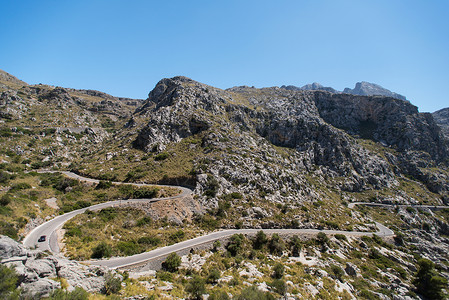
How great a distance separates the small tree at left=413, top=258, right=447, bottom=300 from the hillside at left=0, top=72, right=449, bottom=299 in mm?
2336

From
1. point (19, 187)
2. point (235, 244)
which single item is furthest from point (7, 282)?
point (19, 187)

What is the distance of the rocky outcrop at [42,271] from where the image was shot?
38.1 ft

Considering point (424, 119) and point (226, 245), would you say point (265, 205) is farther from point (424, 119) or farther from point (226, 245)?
point (424, 119)

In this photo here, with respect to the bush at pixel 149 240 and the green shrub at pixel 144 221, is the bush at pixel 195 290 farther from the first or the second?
the green shrub at pixel 144 221

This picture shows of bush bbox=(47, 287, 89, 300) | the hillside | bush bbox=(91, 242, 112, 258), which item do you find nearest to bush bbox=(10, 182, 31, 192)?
the hillside

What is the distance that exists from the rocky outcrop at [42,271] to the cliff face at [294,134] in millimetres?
30437

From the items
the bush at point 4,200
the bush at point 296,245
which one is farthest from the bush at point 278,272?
the bush at point 4,200

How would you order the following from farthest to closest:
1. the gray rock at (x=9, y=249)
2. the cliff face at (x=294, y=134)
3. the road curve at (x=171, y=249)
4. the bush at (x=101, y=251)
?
the cliff face at (x=294, y=134) → the bush at (x=101, y=251) → the road curve at (x=171, y=249) → the gray rock at (x=9, y=249)

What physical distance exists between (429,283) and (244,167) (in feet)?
143

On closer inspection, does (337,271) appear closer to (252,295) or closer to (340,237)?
(340,237)

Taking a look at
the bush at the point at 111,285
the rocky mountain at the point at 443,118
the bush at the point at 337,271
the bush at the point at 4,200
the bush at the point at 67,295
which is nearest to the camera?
the bush at the point at 67,295

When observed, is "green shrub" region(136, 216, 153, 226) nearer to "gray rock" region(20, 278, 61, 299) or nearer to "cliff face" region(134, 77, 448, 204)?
"cliff face" region(134, 77, 448, 204)

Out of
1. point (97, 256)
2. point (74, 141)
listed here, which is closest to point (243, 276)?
point (97, 256)

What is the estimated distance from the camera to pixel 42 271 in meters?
13.1
